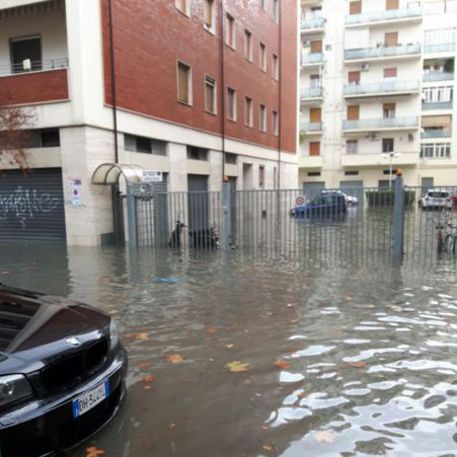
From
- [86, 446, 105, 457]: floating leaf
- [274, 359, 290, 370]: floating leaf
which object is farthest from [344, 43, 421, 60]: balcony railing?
[86, 446, 105, 457]: floating leaf

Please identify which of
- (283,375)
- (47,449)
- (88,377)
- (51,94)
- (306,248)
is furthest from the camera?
(51,94)

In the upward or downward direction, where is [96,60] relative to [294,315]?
upward

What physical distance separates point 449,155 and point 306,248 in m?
38.5

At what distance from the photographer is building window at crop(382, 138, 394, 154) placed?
144 feet

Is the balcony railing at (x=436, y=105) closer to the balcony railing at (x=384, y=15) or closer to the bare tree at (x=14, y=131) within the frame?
the balcony railing at (x=384, y=15)

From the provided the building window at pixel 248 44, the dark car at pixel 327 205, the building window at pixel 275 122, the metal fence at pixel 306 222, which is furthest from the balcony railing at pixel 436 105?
the dark car at pixel 327 205

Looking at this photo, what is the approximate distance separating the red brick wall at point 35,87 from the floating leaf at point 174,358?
1010 centimetres

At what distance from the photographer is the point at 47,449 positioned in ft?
8.62

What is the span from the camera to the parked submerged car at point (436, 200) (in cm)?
949

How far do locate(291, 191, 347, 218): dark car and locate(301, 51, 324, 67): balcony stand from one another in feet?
124

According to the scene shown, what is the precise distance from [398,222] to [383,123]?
36736 millimetres

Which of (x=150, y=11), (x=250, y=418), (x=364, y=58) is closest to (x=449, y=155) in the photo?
(x=364, y=58)

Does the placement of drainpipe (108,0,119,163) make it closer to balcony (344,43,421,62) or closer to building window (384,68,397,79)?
balcony (344,43,421,62)

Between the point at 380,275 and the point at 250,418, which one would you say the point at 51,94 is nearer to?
the point at 380,275
